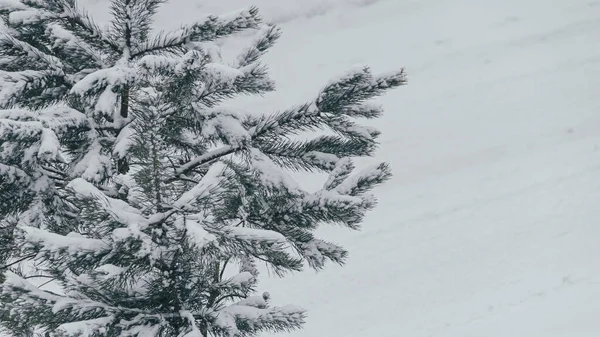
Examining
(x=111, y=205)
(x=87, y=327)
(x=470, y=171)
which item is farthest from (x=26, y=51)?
(x=470, y=171)

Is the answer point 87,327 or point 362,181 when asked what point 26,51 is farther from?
point 362,181

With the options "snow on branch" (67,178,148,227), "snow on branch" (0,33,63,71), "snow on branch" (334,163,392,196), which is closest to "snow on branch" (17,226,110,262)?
"snow on branch" (67,178,148,227)

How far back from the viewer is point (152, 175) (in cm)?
297

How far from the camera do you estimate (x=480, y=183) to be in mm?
9695

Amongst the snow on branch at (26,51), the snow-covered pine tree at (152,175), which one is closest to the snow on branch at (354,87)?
the snow-covered pine tree at (152,175)

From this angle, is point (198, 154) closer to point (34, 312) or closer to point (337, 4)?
point (34, 312)

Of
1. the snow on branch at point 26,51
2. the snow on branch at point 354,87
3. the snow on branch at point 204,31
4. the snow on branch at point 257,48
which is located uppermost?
the snow on branch at point 26,51

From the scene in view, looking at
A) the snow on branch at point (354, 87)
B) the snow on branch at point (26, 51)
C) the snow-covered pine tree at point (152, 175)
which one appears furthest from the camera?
the snow on branch at point (26, 51)

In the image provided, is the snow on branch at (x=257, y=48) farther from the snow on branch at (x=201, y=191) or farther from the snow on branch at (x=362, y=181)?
the snow on branch at (x=201, y=191)

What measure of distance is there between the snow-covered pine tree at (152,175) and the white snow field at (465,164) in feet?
15.2

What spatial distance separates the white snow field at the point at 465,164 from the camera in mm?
8133

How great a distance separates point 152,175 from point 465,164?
7.65 m

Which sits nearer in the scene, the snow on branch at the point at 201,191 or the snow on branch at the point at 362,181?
the snow on branch at the point at 201,191

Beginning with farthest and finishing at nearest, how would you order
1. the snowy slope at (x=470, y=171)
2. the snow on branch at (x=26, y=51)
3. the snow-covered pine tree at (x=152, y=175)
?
the snowy slope at (x=470, y=171) → the snow on branch at (x=26, y=51) → the snow-covered pine tree at (x=152, y=175)
